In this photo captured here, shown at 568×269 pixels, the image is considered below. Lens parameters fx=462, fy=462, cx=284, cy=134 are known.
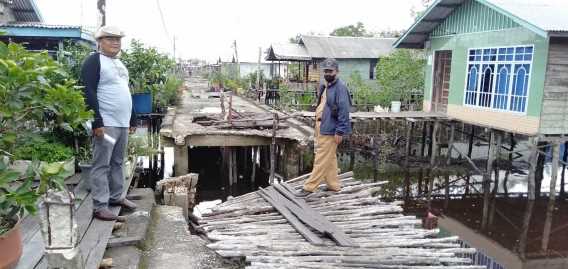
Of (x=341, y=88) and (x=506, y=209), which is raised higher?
(x=341, y=88)

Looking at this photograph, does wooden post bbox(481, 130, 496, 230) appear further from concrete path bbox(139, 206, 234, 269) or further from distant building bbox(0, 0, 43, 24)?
distant building bbox(0, 0, 43, 24)

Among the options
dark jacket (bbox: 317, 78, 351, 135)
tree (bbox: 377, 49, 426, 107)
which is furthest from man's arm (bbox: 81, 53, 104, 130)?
tree (bbox: 377, 49, 426, 107)

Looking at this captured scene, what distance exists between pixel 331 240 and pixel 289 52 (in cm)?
2055

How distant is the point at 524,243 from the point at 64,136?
28.1 feet

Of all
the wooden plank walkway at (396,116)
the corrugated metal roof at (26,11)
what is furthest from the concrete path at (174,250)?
the corrugated metal roof at (26,11)

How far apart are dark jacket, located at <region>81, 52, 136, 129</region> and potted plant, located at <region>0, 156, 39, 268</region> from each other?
45.6 inches

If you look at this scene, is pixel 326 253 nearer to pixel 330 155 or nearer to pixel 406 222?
pixel 406 222

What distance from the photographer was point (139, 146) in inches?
291

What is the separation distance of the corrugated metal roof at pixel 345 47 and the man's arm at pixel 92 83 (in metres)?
20.3

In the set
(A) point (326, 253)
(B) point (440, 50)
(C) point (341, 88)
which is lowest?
(A) point (326, 253)

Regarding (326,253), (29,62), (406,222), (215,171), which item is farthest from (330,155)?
(215,171)

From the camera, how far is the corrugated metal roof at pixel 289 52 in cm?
2423

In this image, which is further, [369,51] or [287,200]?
[369,51]

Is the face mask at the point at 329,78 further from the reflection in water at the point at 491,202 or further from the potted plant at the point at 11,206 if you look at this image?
the reflection in water at the point at 491,202
